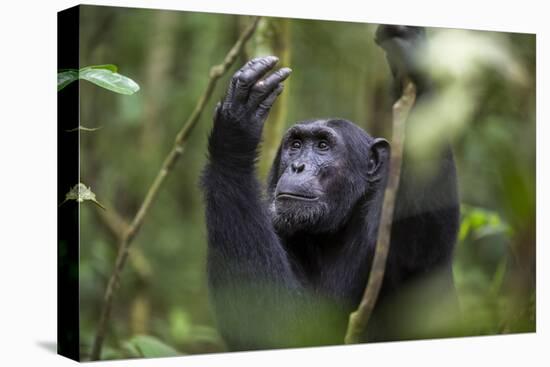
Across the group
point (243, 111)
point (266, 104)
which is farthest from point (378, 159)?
point (243, 111)

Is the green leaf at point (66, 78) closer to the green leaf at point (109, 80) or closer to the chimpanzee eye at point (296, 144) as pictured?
the green leaf at point (109, 80)

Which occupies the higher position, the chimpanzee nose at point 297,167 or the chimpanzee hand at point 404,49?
the chimpanzee hand at point 404,49

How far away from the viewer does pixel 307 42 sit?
701 cm

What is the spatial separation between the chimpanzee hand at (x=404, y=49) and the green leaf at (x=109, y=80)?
186 centimetres

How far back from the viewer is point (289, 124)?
24.3 feet

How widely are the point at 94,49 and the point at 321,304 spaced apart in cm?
243

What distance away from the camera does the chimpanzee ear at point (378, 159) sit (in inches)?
253

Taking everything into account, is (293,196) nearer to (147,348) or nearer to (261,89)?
(261,89)

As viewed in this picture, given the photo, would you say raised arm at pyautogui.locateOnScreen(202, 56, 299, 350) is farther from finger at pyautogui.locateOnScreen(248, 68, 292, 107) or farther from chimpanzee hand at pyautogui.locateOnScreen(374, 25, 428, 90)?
chimpanzee hand at pyautogui.locateOnScreen(374, 25, 428, 90)

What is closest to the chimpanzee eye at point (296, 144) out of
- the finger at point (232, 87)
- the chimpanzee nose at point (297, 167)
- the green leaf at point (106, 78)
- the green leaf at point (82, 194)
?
the chimpanzee nose at point (297, 167)

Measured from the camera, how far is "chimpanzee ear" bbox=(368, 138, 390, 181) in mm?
6414

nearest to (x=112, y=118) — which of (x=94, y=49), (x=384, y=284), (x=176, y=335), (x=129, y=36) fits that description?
(x=129, y=36)

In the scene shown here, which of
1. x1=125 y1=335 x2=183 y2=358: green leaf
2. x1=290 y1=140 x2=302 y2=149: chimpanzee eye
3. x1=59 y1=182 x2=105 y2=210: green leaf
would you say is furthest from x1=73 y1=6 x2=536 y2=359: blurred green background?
x1=290 y1=140 x2=302 y2=149: chimpanzee eye

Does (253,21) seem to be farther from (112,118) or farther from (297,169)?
(112,118)
